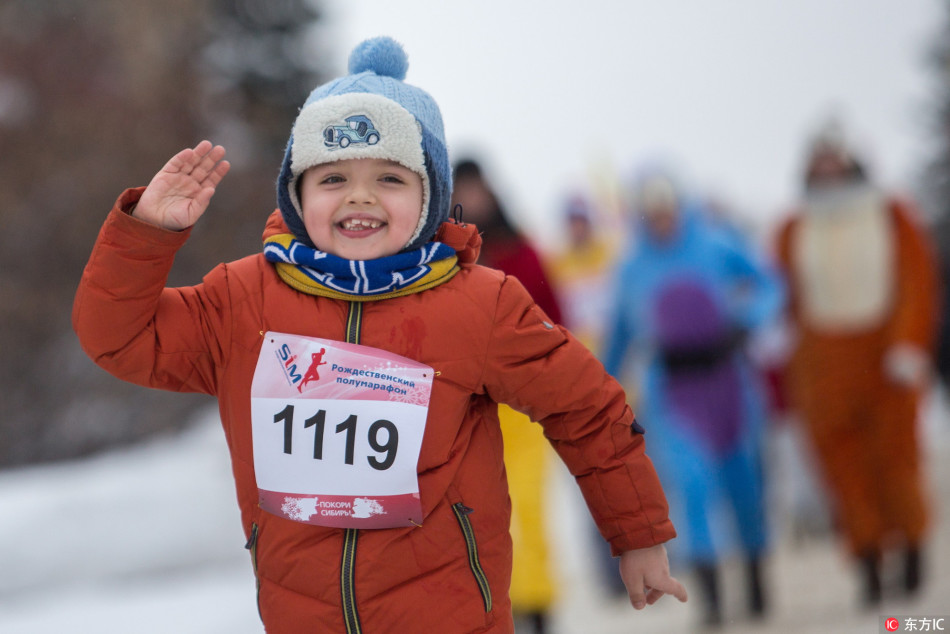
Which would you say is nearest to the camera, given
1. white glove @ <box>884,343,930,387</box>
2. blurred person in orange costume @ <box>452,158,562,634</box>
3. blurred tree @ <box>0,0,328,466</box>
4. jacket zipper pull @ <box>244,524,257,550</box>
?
jacket zipper pull @ <box>244,524,257,550</box>

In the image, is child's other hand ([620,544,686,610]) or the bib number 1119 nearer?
the bib number 1119

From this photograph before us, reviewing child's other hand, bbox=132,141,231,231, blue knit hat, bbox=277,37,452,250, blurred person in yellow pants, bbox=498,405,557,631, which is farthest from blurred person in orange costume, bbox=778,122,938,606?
child's other hand, bbox=132,141,231,231

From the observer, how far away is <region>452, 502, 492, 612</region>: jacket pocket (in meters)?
1.81

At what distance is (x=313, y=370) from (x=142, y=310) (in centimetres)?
31

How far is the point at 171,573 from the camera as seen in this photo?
499cm

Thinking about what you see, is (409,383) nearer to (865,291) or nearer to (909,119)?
(865,291)

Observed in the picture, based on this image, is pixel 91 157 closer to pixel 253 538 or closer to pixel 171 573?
pixel 171 573

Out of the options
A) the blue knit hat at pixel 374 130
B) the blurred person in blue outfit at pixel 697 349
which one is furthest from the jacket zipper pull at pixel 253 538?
the blurred person in blue outfit at pixel 697 349

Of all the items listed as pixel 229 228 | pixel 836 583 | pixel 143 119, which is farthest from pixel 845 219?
pixel 143 119

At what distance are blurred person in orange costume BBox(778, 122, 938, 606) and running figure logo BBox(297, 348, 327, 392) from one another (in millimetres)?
3575

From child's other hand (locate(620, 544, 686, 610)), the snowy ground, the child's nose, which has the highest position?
the child's nose

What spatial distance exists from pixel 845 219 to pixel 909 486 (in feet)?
4.32

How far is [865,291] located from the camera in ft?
16.0

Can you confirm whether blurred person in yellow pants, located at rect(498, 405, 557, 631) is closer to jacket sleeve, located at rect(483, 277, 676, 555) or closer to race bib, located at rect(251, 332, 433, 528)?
jacket sleeve, located at rect(483, 277, 676, 555)
